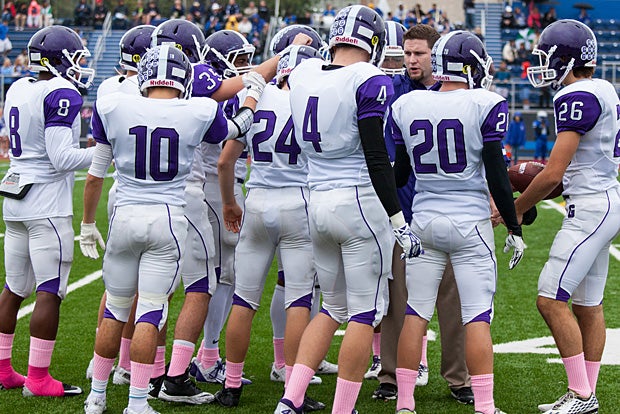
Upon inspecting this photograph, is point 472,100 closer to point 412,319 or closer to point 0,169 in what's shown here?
point 412,319

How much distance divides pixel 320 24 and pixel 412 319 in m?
27.2

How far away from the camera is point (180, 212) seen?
178 inches

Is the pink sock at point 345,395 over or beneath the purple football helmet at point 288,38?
beneath

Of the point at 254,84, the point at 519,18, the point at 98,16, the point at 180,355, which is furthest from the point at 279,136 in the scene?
the point at 519,18

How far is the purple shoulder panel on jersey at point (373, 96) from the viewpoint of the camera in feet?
13.5

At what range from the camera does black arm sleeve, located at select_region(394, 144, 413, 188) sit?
4.55 meters

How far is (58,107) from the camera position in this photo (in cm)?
494

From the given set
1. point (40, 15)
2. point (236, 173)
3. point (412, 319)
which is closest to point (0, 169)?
point (40, 15)

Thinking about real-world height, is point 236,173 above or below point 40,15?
above

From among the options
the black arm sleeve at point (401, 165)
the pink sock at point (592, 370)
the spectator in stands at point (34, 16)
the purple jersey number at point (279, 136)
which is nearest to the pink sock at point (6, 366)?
the purple jersey number at point (279, 136)

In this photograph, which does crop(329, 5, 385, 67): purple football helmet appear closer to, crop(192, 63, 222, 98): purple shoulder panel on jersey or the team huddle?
the team huddle

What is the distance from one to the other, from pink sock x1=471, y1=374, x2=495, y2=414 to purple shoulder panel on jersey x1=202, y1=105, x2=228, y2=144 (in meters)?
1.65

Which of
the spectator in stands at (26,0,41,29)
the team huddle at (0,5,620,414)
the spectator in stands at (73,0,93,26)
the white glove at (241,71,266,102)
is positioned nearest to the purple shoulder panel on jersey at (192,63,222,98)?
the team huddle at (0,5,620,414)

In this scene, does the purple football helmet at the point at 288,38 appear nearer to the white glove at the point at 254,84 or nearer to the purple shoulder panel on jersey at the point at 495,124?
the white glove at the point at 254,84
